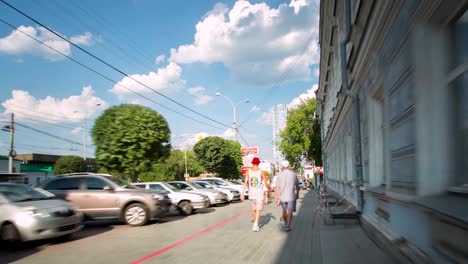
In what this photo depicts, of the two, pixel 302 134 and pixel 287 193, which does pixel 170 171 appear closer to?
pixel 302 134

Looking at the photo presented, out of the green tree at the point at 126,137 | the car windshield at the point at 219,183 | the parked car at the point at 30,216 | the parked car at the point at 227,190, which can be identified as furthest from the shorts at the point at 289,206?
the car windshield at the point at 219,183

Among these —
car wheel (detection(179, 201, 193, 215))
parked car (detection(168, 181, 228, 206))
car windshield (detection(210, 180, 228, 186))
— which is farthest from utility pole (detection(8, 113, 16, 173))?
car wheel (detection(179, 201, 193, 215))

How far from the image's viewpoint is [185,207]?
642 inches

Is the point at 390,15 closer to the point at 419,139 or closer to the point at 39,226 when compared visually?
the point at 419,139

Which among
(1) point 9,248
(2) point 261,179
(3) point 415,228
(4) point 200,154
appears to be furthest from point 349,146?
(4) point 200,154

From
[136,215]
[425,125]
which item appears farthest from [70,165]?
[425,125]

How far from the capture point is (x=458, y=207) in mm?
3664

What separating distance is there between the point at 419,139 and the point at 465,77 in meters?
1.03

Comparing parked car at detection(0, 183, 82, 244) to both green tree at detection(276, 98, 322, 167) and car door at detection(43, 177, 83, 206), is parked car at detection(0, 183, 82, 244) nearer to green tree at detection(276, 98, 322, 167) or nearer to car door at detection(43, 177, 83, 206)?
car door at detection(43, 177, 83, 206)

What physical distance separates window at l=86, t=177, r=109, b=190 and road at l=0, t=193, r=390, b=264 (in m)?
Answer: 1.41

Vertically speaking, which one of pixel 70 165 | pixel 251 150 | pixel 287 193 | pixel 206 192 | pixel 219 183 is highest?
pixel 251 150

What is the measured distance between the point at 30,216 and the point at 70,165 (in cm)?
4908

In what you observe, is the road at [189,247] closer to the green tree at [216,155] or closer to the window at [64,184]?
the window at [64,184]

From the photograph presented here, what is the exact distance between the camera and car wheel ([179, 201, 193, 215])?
1630cm
